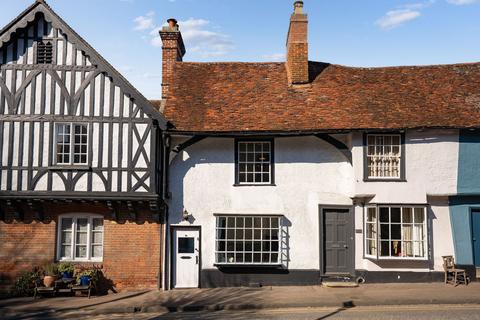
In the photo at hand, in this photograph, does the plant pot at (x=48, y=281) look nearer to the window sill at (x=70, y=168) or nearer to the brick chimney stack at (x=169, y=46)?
the window sill at (x=70, y=168)

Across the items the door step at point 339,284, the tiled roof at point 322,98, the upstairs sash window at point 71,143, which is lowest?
the door step at point 339,284

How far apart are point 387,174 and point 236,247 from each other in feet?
18.1

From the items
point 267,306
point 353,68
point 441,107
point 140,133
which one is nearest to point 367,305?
point 267,306

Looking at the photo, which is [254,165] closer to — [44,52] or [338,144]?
[338,144]

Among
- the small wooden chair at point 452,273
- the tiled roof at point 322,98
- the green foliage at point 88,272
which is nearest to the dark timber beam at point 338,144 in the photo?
the tiled roof at point 322,98

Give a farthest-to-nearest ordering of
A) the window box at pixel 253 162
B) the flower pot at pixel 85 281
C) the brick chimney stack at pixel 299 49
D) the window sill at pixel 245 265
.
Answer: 1. the brick chimney stack at pixel 299 49
2. the window box at pixel 253 162
3. the window sill at pixel 245 265
4. the flower pot at pixel 85 281

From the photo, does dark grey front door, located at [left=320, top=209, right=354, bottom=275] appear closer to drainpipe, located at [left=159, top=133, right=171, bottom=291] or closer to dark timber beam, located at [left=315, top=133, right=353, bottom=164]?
dark timber beam, located at [left=315, top=133, right=353, bottom=164]

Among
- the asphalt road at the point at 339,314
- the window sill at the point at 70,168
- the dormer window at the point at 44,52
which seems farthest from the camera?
the dormer window at the point at 44,52

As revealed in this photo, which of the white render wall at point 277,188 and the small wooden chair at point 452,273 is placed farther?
the white render wall at point 277,188

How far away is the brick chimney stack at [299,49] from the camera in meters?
17.6

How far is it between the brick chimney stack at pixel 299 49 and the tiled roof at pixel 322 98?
0.41m

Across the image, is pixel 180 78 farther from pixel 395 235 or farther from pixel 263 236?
pixel 395 235

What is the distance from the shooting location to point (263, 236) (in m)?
15.7

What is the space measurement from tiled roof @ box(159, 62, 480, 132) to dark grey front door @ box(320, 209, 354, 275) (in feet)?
9.74
